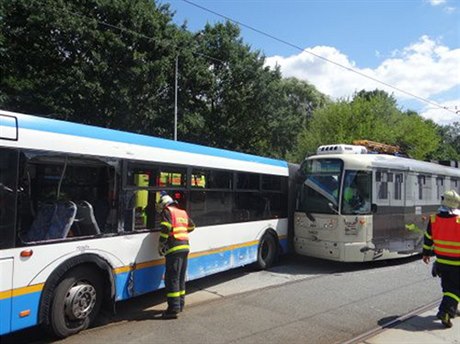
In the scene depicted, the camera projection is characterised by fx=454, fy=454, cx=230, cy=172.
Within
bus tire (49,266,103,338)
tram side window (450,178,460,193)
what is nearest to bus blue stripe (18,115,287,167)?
bus tire (49,266,103,338)

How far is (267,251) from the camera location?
35.3ft

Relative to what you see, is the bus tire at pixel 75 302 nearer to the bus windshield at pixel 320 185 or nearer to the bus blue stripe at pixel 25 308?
the bus blue stripe at pixel 25 308

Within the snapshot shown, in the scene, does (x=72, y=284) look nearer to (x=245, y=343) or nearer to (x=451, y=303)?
(x=245, y=343)

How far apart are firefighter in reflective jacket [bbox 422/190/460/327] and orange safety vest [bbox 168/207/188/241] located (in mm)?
3742

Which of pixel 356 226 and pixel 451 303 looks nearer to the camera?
pixel 451 303

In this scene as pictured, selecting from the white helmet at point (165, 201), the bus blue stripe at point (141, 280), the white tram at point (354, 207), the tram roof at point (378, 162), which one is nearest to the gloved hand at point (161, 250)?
the bus blue stripe at point (141, 280)

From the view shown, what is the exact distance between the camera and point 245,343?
5609 millimetres

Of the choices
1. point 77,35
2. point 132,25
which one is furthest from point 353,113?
point 77,35

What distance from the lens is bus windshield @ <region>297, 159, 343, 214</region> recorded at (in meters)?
10.7

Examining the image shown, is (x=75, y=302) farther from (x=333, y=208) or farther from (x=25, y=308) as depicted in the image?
(x=333, y=208)

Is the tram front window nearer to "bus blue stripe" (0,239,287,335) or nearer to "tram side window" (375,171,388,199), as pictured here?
"tram side window" (375,171,388,199)

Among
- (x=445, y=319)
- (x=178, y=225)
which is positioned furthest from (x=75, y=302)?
(x=445, y=319)

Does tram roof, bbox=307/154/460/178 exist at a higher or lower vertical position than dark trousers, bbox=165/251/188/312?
higher

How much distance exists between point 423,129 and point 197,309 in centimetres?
3189
